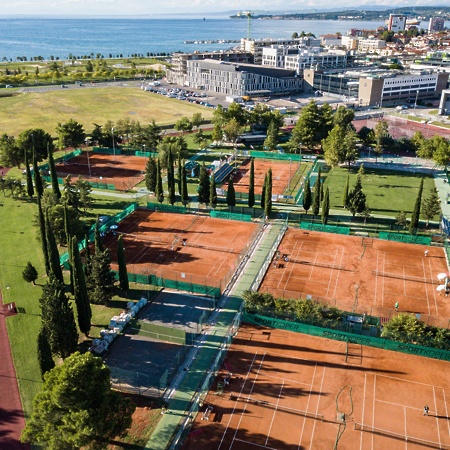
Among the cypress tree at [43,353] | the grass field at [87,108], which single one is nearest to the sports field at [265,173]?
the grass field at [87,108]

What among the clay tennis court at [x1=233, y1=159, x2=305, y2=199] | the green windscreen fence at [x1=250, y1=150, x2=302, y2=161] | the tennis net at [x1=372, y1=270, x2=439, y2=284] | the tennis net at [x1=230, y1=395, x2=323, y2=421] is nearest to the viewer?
the tennis net at [x1=230, y1=395, x2=323, y2=421]

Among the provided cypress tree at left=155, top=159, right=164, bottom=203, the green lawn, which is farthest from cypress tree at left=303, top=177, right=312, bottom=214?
cypress tree at left=155, top=159, right=164, bottom=203

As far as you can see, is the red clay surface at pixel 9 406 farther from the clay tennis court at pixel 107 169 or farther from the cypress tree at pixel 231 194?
the clay tennis court at pixel 107 169

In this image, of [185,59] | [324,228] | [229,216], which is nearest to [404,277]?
[324,228]

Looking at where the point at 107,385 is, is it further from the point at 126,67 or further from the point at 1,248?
the point at 126,67

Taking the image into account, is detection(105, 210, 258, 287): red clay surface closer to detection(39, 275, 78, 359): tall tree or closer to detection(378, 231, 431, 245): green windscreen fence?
detection(39, 275, 78, 359): tall tree
